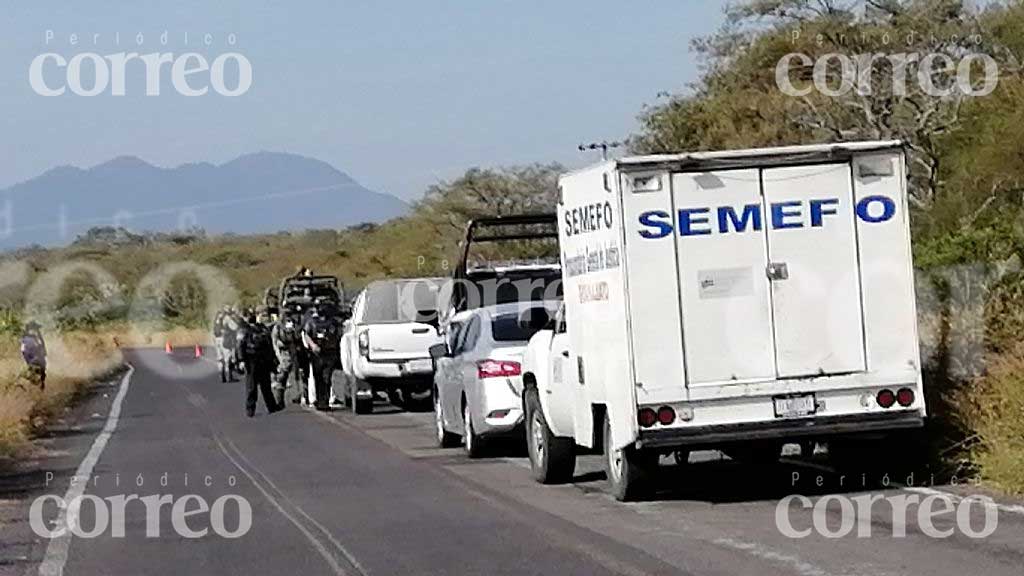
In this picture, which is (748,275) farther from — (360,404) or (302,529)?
(360,404)

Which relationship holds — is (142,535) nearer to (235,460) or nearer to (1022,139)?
(235,460)

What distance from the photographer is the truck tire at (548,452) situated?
17312mm

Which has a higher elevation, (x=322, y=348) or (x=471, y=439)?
(x=322, y=348)

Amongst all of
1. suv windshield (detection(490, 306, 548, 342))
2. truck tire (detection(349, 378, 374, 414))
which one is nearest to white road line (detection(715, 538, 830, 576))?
suv windshield (detection(490, 306, 548, 342))

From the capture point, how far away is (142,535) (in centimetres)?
1499

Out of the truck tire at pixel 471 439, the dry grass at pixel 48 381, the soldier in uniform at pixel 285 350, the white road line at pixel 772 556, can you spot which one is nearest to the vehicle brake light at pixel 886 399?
the white road line at pixel 772 556

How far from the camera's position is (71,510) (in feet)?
56.1

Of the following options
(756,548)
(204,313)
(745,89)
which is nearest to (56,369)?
(745,89)

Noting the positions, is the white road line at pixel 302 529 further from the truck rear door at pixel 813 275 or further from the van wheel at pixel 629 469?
the truck rear door at pixel 813 275

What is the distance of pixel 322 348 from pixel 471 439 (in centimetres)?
1093

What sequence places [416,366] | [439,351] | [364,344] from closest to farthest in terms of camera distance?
[439,351]
[364,344]
[416,366]

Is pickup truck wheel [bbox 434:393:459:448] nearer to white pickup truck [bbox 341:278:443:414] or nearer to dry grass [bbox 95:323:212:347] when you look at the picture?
white pickup truck [bbox 341:278:443:414]

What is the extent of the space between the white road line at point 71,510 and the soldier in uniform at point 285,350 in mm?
2833

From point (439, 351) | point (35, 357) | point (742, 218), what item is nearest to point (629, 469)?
point (742, 218)
